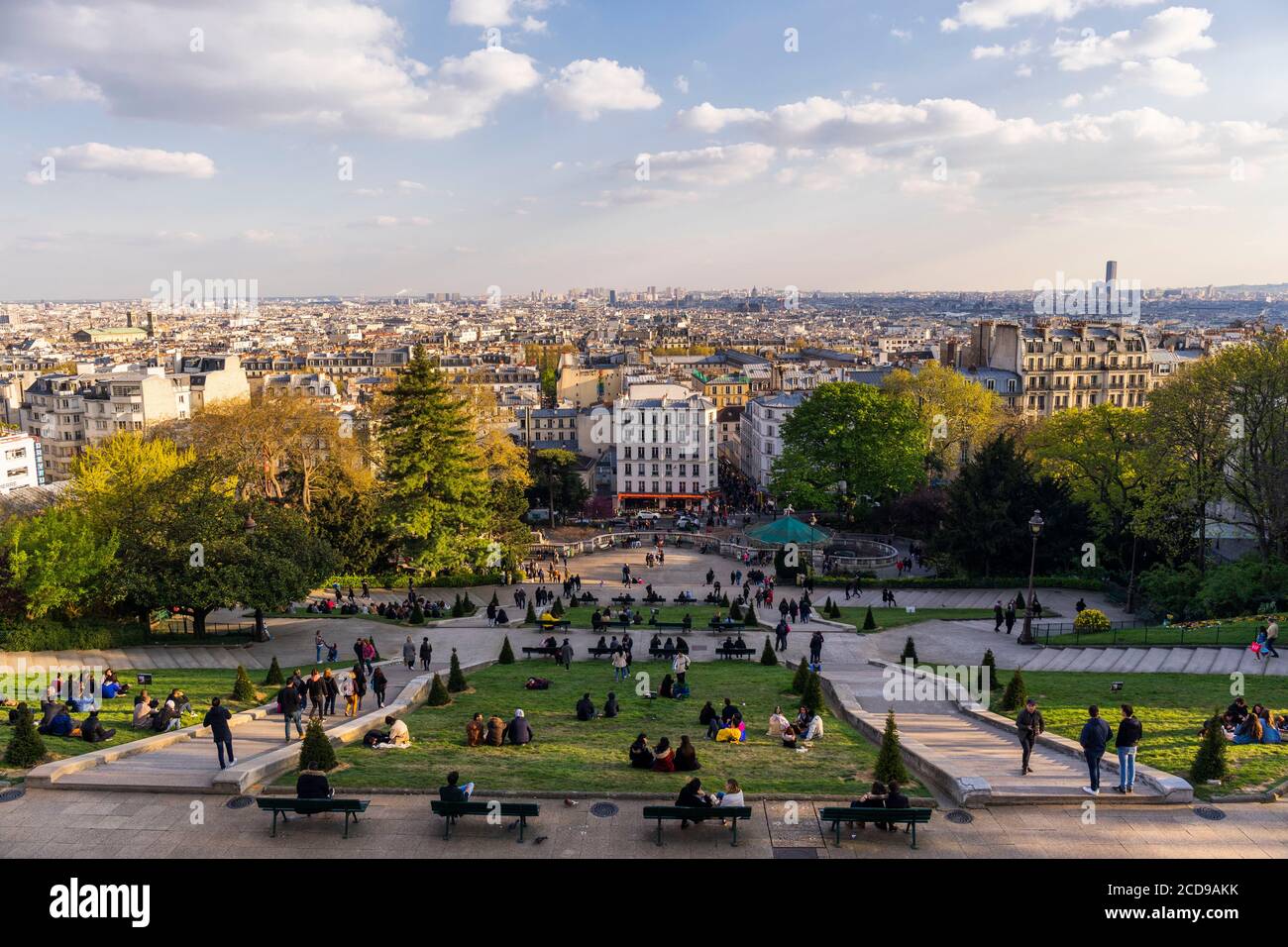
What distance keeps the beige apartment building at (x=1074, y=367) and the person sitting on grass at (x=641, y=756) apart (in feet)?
272

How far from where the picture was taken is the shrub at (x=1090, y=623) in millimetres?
37094

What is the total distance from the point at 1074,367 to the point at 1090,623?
65390 millimetres

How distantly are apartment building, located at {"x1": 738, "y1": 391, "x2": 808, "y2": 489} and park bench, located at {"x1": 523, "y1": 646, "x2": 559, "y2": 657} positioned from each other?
52.6 meters

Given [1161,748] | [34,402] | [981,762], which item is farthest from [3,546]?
[34,402]

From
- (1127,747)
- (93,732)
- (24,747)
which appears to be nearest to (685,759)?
(1127,747)

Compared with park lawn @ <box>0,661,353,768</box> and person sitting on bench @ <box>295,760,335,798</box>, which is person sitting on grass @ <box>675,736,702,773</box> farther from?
park lawn @ <box>0,661,353,768</box>

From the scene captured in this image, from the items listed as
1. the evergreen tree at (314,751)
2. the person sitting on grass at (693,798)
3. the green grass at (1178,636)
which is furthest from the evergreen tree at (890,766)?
the green grass at (1178,636)

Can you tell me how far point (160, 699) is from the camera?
25.4 m

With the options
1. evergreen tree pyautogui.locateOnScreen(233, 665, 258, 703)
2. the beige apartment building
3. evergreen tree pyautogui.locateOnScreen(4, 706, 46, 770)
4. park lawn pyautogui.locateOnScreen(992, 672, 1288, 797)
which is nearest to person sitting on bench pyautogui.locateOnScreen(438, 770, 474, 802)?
evergreen tree pyautogui.locateOnScreen(4, 706, 46, 770)

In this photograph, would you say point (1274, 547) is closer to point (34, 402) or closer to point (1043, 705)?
point (1043, 705)

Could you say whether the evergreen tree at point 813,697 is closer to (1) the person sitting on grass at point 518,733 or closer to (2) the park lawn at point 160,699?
(1) the person sitting on grass at point 518,733

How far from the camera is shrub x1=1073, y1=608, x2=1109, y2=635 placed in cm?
3709
